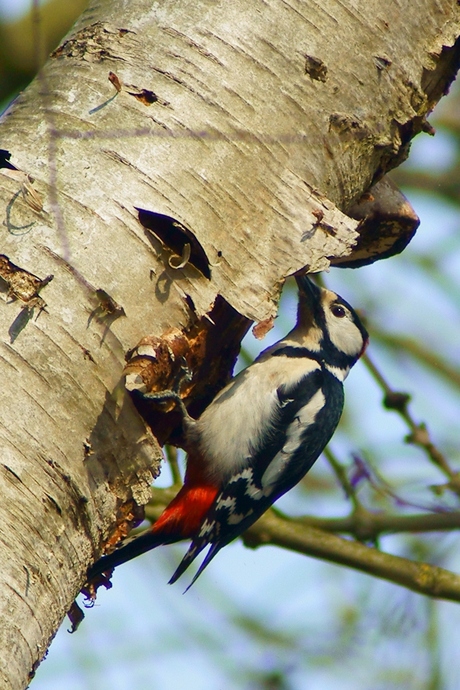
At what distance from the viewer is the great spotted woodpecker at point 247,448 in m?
3.74

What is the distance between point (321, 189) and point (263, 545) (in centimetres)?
186

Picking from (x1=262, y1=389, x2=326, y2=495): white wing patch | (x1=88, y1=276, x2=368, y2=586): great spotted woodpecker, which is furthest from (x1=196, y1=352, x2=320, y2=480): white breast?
(x1=262, y1=389, x2=326, y2=495): white wing patch

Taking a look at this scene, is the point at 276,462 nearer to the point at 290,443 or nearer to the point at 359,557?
the point at 290,443

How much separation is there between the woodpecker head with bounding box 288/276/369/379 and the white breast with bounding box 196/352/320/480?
50cm

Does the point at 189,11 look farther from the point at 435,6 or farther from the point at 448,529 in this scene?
the point at 448,529

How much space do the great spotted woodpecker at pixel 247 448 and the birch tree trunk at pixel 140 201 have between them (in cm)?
68

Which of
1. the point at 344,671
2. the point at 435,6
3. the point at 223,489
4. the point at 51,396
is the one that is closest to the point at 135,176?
the point at 51,396

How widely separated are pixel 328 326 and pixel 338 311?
4.0 inches

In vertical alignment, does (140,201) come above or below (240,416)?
above

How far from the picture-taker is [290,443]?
3938 mm

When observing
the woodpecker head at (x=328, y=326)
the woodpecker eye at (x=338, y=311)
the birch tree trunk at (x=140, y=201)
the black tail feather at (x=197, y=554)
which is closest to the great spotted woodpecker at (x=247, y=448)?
the black tail feather at (x=197, y=554)

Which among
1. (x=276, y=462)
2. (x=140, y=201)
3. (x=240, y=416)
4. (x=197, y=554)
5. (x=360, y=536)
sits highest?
(x=140, y=201)

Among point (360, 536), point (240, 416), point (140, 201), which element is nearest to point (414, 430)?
point (360, 536)

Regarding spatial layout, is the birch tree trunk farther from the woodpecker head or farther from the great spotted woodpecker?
the woodpecker head
